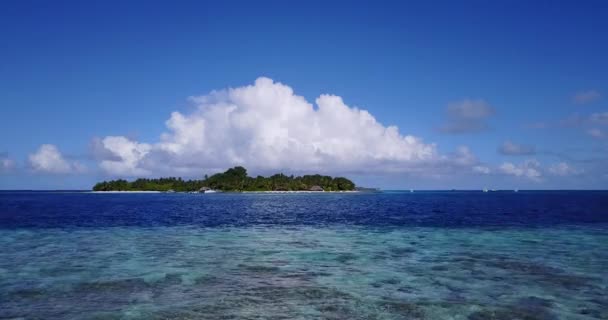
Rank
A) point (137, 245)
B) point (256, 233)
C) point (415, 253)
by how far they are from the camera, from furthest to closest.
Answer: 1. point (256, 233)
2. point (137, 245)
3. point (415, 253)

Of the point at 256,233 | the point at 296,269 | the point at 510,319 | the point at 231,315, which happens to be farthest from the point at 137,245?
the point at 510,319

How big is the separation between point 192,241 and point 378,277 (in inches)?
943

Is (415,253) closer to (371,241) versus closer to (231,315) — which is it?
(371,241)

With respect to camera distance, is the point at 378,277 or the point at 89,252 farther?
the point at 89,252

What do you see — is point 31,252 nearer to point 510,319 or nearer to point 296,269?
point 296,269

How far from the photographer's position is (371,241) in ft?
145

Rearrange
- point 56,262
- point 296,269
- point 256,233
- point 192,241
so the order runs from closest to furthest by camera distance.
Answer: point 296,269, point 56,262, point 192,241, point 256,233

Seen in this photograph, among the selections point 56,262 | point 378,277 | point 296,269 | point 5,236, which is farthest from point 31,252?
point 378,277

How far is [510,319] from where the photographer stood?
1773 cm

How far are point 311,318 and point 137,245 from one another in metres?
27.9

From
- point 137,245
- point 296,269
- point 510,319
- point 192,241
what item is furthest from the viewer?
point 192,241

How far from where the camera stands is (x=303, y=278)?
25.6 meters

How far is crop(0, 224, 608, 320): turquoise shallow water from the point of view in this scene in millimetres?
19039

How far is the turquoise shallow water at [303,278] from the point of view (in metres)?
19.0
